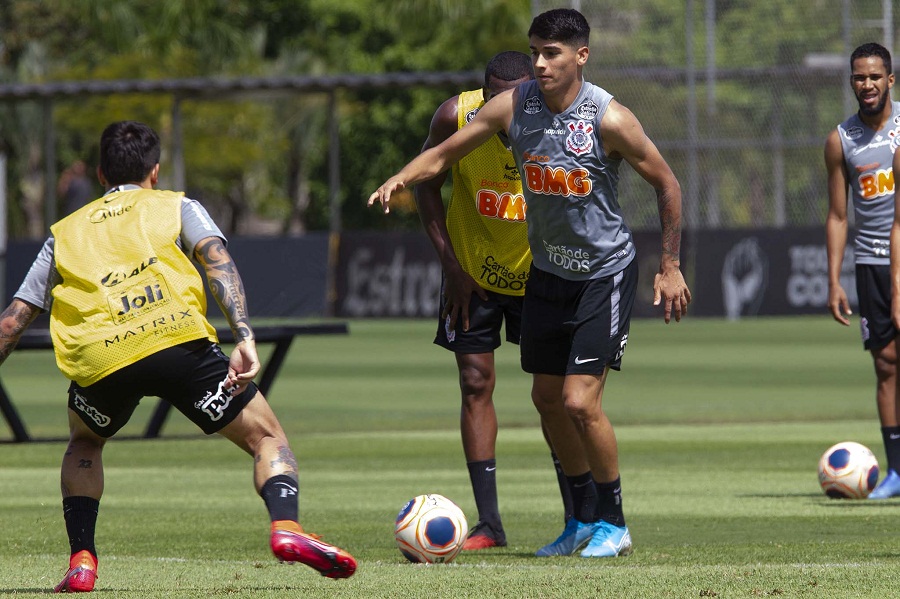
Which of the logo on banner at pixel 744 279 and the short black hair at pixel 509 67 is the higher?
the short black hair at pixel 509 67

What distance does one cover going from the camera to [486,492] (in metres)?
8.62

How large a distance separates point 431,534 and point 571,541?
0.68 metres

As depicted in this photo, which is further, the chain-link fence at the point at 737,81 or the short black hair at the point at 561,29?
the chain-link fence at the point at 737,81

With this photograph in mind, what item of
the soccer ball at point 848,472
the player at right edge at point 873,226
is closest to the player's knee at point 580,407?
the soccer ball at point 848,472

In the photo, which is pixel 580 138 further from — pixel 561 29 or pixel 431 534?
pixel 431 534

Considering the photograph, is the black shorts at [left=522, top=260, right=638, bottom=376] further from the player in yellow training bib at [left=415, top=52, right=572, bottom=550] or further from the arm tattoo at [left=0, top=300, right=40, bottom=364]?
the arm tattoo at [left=0, top=300, right=40, bottom=364]

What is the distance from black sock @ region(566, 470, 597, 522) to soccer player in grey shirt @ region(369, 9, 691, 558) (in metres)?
0.05

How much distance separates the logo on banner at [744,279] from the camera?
31.1 meters

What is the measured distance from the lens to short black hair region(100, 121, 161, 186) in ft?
22.4

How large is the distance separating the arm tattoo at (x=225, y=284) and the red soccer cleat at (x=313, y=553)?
0.79 metres

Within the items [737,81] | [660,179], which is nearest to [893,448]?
[660,179]

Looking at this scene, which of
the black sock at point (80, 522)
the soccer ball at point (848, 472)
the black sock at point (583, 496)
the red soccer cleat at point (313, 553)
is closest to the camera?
the red soccer cleat at point (313, 553)

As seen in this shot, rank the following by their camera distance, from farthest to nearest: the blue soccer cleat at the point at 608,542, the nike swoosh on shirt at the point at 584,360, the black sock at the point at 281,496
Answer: the blue soccer cleat at the point at 608,542 < the nike swoosh on shirt at the point at 584,360 < the black sock at the point at 281,496

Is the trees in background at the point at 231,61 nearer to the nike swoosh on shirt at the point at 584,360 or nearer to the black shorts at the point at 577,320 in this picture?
the black shorts at the point at 577,320
